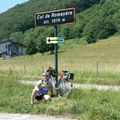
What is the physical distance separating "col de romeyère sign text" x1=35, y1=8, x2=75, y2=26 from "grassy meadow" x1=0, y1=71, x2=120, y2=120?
2.43 meters

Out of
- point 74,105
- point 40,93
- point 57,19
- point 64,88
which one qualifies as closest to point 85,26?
point 57,19

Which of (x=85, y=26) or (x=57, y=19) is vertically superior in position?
(x=85, y=26)

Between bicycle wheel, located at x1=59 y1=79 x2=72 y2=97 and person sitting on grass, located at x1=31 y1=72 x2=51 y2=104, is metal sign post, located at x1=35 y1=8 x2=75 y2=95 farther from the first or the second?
person sitting on grass, located at x1=31 y1=72 x2=51 y2=104

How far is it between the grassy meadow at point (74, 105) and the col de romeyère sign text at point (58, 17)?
95.5 inches

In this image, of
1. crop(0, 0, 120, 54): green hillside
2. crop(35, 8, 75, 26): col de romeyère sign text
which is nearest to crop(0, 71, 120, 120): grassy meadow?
crop(35, 8, 75, 26): col de romeyère sign text

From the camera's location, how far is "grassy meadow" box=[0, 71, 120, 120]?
482 inches

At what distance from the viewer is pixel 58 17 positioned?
16484 mm

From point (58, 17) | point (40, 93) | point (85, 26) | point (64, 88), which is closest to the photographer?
point (40, 93)

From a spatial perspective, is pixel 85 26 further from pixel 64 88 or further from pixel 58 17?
pixel 64 88

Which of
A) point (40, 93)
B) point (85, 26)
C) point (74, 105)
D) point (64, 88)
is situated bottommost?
point (74, 105)

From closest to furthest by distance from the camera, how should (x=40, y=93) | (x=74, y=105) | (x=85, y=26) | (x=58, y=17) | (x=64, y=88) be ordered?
1. (x=74, y=105)
2. (x=40, y=93)
3. (x=64, y=88)
4. (x=58, y=17)
5. (x=85, y=26)

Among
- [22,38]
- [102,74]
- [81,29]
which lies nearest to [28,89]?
[102,74]

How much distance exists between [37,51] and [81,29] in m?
45.0

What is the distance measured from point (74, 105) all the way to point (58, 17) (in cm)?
411
